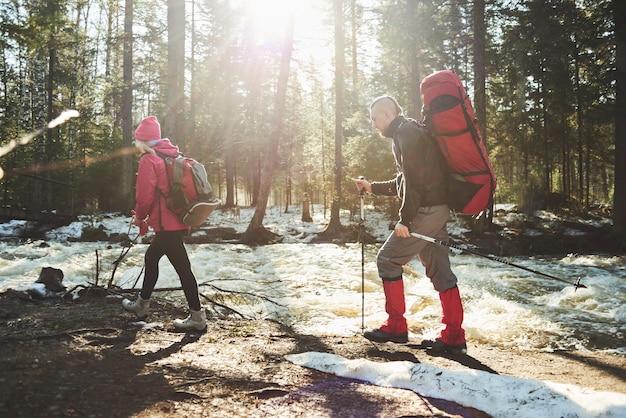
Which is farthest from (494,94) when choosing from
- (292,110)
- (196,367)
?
(196,367)

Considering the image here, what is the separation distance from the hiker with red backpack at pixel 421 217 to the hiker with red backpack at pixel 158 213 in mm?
2131

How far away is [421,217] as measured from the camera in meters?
4.26

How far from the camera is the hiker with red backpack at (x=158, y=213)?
456 cm

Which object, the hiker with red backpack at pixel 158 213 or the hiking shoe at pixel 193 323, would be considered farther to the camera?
the hiking shoe at pixel 193 323

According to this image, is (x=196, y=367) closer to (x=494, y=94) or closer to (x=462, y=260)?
(x=462, y=260)

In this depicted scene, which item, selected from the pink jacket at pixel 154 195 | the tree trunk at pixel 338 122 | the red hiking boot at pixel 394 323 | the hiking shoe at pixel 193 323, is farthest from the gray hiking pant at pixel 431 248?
the tree trunk at pixel 338 122

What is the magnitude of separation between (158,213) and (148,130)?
3.00ft

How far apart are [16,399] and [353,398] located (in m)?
2.05

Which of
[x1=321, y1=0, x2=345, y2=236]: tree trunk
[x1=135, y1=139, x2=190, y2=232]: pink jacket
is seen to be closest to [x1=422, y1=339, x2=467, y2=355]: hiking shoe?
[x1=135, y1=139, x2=190, y2=232]: pink jacket

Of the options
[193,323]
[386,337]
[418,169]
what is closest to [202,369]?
[193,323]

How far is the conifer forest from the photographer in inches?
663

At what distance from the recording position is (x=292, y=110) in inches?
1227

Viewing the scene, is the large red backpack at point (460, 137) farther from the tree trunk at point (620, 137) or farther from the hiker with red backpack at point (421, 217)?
the tree trunk at point (620, 137)

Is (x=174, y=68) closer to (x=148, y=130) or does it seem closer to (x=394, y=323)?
(x=148, y=130)
